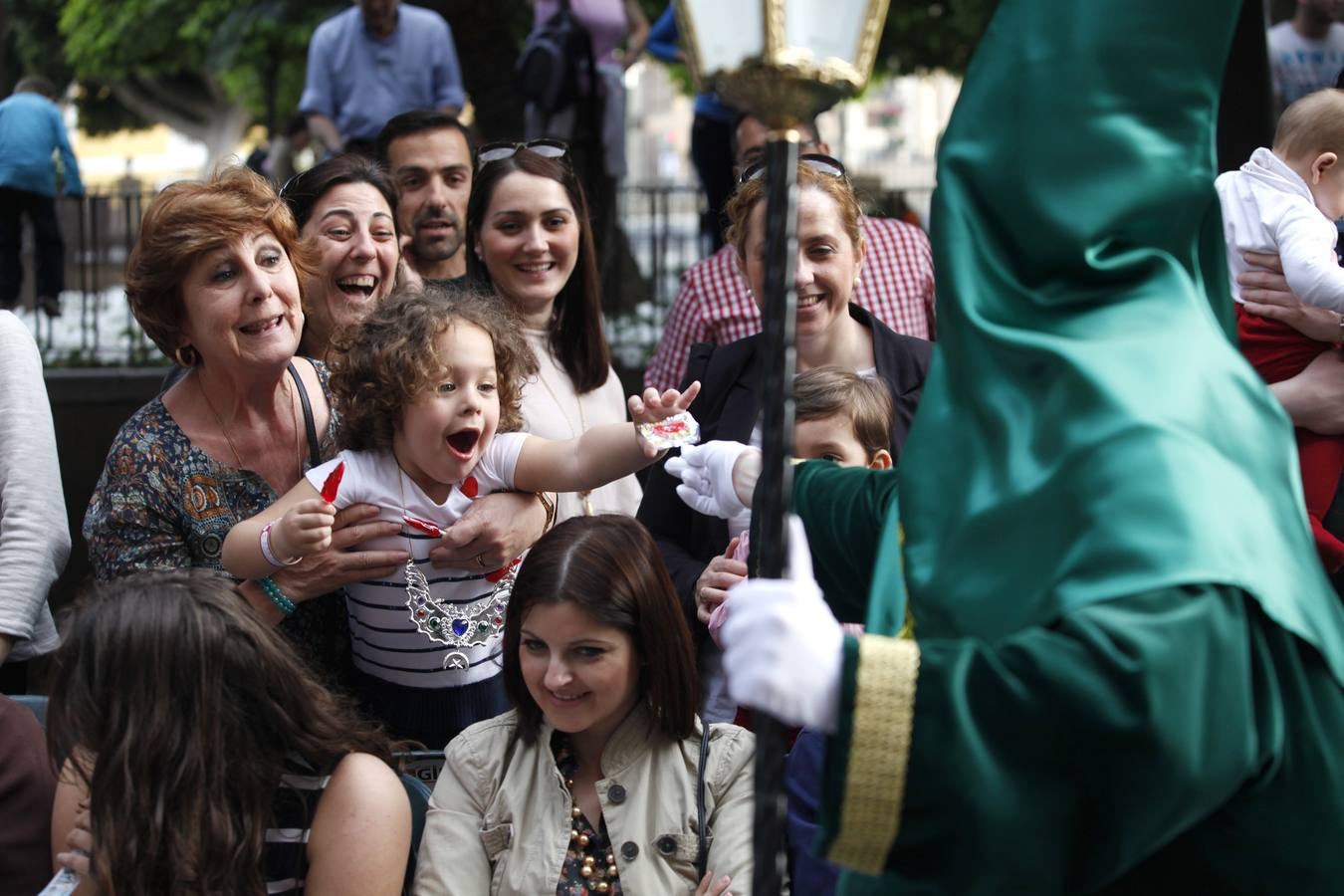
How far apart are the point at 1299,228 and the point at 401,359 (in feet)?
7.19

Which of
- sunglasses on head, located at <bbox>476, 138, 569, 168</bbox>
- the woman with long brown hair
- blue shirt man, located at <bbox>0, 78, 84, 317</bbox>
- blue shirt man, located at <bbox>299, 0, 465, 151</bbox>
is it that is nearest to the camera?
the woman with long brown hair

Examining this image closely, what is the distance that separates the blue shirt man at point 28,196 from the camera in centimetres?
931

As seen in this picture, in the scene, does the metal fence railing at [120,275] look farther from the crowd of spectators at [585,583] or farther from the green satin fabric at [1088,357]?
the green satin fabric at [1088,357]

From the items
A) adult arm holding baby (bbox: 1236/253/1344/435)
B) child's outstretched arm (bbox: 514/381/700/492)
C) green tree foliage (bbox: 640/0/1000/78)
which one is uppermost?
green tree foliage (bbox: 640/0/1000/78)

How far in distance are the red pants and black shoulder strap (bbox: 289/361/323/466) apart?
2150 mm

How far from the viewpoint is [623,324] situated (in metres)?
8.78

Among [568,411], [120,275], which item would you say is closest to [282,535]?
[568,411]

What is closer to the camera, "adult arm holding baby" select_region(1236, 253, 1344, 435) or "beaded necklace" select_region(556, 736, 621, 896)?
"beaded necklace" select_region(556, 736, 621, 896)

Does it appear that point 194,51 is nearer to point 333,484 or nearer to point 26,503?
point 26,503

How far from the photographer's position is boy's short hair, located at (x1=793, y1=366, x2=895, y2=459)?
354 centimetres

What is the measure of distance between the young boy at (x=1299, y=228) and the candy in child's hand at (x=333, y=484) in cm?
219

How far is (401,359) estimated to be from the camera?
346 centimetres

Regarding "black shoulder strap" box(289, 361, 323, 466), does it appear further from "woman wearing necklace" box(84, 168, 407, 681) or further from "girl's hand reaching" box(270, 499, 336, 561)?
"girl's hand reaching" box(270, 499, 336, 561)

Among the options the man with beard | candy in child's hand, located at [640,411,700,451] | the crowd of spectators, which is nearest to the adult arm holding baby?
the crowd of spectators
